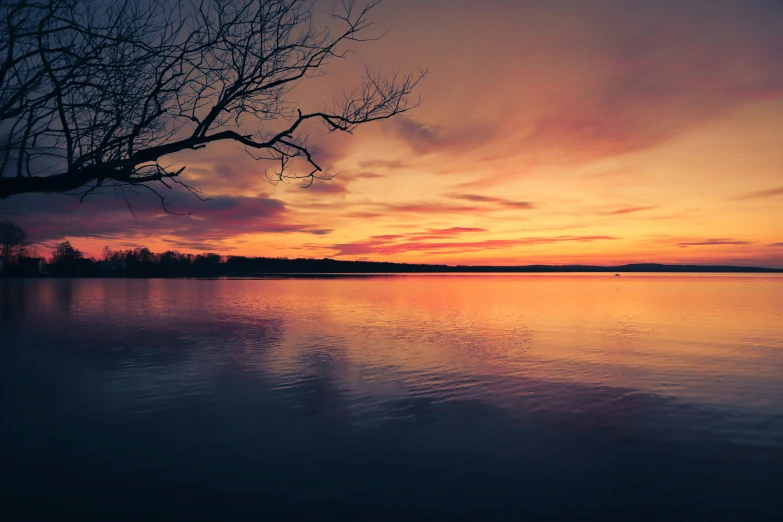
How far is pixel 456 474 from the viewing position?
28.4 feet

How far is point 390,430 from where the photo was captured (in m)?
11.0

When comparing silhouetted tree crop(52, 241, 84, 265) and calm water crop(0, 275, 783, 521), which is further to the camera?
silhouetted tree crop(52, 241, 84, 265)

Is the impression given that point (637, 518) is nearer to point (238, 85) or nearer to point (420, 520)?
point (420, 520)

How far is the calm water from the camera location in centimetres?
771

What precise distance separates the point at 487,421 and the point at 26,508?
9083mm

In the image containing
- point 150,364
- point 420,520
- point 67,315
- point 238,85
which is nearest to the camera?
point 238,85

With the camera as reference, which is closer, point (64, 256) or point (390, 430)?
point (390, 430)

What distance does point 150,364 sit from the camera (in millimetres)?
18359

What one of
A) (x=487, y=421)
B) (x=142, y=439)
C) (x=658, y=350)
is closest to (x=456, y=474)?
(x=487, y=421)

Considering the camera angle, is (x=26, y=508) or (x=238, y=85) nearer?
(x=238, y=85)

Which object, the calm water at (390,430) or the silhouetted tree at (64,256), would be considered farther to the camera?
the silhouetted tree at (64,256)

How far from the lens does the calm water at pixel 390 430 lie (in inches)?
304

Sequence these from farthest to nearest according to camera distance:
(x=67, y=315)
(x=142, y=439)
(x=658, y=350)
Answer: (x=67, y=315)
(x=658, y=350)
(x=142, y=439)

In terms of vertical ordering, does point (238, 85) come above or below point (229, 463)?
above
